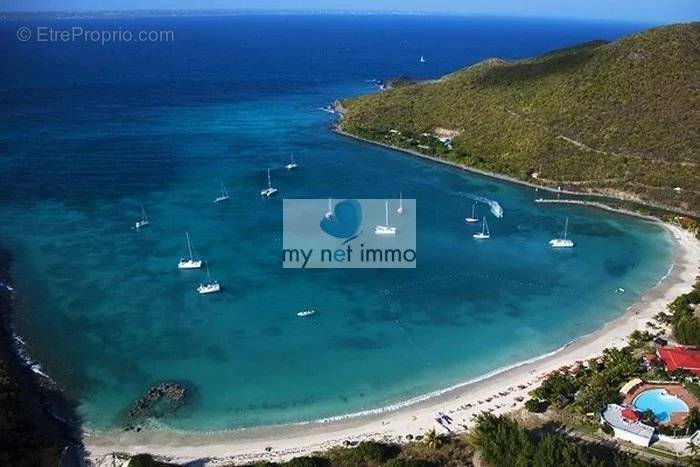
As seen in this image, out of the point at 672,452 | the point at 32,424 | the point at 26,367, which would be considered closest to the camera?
the point at 672,452

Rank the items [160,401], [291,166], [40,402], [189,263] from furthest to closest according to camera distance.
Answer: [291,166] < [189,263] < [160,401] < [40,402]

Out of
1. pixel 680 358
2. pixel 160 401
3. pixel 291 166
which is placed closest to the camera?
pixel 160 401

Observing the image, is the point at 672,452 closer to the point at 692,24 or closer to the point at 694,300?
the point at 694,300

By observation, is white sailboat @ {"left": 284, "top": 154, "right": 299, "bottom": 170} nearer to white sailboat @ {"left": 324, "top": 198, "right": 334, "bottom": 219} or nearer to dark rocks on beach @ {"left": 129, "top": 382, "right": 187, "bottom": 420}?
white sailboat @ {"left": 324, "top": 198, "right": 334, "bottom": 219}

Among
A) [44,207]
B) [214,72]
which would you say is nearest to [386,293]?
[44,207]

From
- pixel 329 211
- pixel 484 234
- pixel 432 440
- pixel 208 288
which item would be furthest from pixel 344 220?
pixel 432 440

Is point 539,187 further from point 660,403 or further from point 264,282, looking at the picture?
point 660,403

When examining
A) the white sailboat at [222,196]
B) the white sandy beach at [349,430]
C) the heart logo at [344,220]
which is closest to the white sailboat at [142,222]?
the white sailboat at [222,196]
